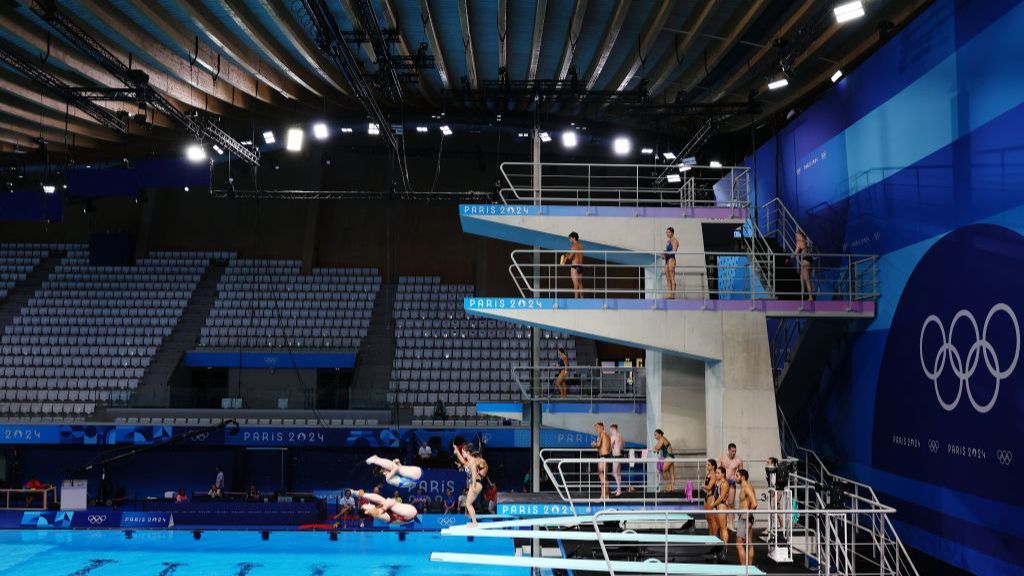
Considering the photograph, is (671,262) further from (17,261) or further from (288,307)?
(17,261)

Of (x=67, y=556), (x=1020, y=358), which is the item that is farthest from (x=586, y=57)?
(x=67, y=556)

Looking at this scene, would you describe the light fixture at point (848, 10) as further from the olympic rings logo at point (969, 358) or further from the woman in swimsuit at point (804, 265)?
the olympic rings logo at point (969, 358)

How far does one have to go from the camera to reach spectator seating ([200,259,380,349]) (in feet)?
97.8

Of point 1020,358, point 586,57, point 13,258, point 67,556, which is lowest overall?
point 67,556

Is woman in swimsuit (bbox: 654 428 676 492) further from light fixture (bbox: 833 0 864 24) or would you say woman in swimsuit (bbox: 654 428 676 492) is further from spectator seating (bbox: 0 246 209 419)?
spectator seating (bbox: 0 246 209 419)

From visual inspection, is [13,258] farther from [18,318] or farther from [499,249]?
[499,249]

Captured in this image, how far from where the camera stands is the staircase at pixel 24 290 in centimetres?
3097

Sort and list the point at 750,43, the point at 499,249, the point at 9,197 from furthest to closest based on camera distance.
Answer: the point at 499,249, the point at 9,197, the point at 750,43

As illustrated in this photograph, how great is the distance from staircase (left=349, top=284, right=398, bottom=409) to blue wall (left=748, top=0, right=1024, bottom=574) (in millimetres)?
13846

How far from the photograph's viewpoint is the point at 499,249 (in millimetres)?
33812

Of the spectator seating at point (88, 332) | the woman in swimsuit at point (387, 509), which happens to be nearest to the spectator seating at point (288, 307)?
the spectator seating at point (88, 332)

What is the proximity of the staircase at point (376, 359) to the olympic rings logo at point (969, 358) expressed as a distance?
16.8 metres

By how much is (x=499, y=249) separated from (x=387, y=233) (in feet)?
14.8

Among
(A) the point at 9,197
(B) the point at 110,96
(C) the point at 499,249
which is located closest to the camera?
(B) the point at 110,96
